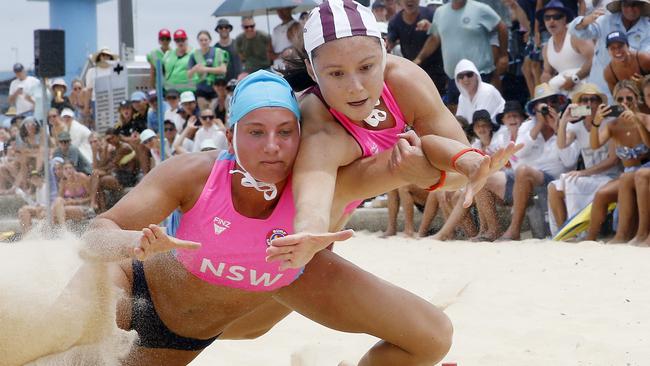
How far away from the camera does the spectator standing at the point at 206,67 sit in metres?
10.4

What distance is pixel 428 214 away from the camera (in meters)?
8.25

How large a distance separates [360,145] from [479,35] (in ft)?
18.2

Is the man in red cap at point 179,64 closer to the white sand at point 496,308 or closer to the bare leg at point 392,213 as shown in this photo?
the bare leg at point 392,213

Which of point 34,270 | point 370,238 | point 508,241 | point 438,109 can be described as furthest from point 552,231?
point 34,270

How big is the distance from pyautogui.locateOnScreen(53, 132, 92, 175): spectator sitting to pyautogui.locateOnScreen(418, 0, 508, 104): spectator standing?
14.1 feet

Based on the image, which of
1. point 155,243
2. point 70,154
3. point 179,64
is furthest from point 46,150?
point 155,243

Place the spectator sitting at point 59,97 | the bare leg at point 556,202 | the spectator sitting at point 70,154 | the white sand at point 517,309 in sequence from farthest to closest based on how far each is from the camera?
1. the spectator sitting at point 59,97
2. the spectator sitting at point 70,154
3. the bare leg at point 556,202
4. the white sand at point 517,309

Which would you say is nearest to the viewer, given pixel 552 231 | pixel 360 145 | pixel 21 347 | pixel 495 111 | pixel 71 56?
pixel 21 347

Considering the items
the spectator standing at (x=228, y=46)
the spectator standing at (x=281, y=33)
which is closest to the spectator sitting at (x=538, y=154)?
the spectator standing at (x=281, y=33)

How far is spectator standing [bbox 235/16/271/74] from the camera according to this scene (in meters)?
10.0

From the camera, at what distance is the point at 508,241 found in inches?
296

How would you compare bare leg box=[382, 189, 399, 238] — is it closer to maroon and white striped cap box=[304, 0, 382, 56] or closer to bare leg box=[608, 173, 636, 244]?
bare leg box=[608, 173, 636, 244]

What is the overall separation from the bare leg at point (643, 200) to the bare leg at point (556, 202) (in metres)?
0.80

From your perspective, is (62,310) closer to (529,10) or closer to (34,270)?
(34,270)
